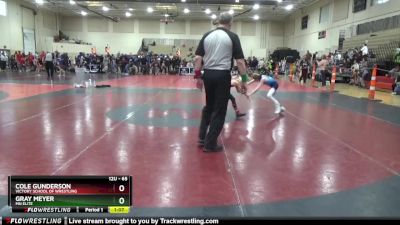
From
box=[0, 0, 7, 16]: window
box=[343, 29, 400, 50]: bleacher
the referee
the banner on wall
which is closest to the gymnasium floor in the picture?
the referee

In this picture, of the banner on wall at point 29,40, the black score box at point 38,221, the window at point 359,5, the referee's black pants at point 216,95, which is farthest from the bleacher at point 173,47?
the black score box at point 38,221

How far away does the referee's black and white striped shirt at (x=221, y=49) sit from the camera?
489 cm

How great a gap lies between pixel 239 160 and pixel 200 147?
83 centimetres

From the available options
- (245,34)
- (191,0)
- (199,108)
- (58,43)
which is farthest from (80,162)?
(245,34)

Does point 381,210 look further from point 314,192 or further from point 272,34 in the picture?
point 272,34

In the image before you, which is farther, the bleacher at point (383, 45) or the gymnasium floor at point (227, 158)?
the bleacher at point (383, 45)

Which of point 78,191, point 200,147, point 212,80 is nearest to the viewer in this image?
point 78,191

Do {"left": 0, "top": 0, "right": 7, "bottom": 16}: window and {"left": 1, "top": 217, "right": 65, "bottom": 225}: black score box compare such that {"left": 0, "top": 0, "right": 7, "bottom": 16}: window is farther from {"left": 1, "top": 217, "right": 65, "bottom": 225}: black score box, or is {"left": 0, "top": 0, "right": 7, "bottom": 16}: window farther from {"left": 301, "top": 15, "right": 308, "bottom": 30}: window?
{"left": 1, "top": 217, "right": 65, "bottom": 225}: black score box

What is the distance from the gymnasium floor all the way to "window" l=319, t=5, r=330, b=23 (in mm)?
24367

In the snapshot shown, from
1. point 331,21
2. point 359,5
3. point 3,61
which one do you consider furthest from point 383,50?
point 3,61

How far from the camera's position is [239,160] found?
4688 mm
